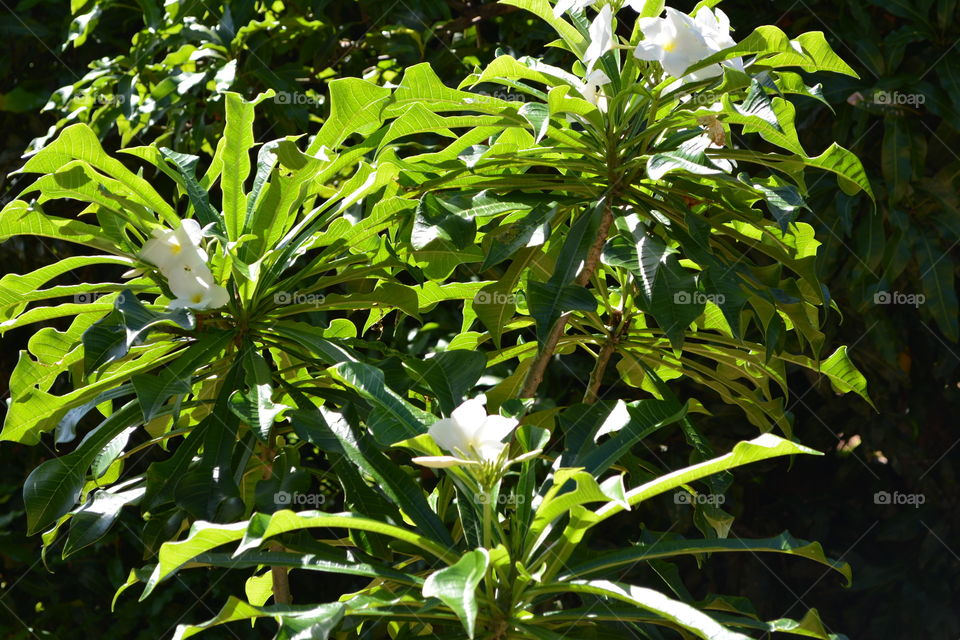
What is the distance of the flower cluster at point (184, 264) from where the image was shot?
3.19 feet

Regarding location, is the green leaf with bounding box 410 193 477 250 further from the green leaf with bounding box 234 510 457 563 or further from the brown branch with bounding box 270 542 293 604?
the brown branch with bounding box 270 542 293 604

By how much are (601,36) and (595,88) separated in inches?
2.8

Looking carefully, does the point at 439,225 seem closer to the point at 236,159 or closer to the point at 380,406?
the point at 380,406

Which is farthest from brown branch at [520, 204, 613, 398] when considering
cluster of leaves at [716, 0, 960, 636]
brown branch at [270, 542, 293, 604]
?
cluster of leaves at [716, 0, 960, 636]

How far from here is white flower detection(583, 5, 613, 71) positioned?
0.94 meters

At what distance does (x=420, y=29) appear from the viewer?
227cm

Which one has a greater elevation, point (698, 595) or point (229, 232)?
point (229, 232)

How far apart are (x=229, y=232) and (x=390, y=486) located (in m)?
0.35

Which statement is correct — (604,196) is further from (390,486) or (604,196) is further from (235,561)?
(235,561)

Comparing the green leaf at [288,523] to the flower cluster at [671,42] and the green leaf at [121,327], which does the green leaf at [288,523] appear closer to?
the green leaf at [121,327]

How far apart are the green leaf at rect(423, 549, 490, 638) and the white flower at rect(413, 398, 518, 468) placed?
0.10 metres

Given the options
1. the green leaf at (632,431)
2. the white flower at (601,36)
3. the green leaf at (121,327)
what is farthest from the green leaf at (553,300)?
the green leaf at (121,327)

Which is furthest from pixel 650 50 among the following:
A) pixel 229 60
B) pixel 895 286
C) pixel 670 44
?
pixel 229 60

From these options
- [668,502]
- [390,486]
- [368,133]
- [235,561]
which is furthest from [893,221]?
[235,561]
